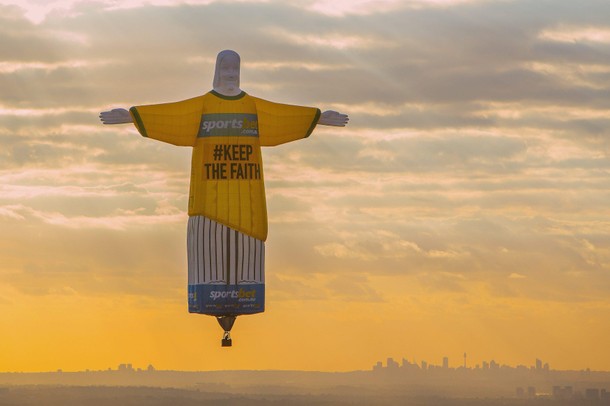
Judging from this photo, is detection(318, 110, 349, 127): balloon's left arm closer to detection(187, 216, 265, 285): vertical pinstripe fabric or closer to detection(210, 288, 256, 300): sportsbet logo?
detection(187, 216, 265, 285): vertical pinstripe fabric

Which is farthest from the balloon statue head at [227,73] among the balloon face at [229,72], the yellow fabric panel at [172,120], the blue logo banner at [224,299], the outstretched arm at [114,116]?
the blue logo banner at [224,299]

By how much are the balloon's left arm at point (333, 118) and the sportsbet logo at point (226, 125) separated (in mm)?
3783

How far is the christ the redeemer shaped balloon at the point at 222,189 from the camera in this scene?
6925 cm

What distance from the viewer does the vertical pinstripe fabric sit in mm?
69250

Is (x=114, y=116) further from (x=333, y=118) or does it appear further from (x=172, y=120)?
(x=333, y=118)

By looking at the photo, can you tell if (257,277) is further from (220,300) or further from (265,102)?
(265,102)

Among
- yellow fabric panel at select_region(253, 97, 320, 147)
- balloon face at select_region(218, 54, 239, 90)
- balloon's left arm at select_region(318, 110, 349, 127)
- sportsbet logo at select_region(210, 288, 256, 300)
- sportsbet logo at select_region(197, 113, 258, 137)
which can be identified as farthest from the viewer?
balloon's left arm at select_region(318, 110, 349, 127)

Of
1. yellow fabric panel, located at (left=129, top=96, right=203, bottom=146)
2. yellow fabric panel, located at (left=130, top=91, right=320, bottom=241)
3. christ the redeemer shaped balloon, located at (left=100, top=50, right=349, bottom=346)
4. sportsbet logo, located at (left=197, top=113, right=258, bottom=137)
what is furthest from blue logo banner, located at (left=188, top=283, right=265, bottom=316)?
sportsbet logo, located at (left=197, top=113, right=258, bottom=137)

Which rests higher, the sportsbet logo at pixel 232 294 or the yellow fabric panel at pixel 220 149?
the yellow fabric panel at pixel 220 149

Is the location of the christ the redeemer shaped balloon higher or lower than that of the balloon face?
lower

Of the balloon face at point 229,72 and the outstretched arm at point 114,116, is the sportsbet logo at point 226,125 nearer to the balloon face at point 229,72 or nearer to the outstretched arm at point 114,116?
the balloon face at point 229,72

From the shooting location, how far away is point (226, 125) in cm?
6938

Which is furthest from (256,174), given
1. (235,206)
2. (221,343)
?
(221,343)

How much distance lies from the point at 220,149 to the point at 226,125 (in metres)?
1.03
